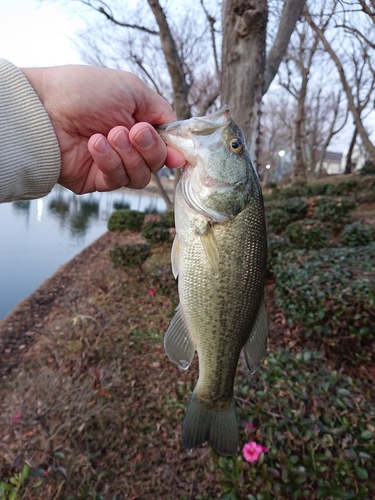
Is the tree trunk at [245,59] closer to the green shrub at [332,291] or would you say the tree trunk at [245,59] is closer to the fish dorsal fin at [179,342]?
the green shrub at [332,291]

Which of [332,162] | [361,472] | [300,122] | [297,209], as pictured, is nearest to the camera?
[361,472]

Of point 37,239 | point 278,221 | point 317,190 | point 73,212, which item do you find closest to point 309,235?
point 278,221

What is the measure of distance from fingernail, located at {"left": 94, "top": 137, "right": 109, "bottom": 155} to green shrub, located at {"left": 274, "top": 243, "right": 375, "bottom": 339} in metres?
2.85

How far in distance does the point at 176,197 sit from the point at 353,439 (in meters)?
2.24

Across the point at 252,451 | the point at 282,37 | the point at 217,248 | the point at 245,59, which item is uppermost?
the point at 282,37

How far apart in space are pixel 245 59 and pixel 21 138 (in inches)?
155

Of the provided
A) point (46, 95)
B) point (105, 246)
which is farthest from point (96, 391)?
point (105, 246)

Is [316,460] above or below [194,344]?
below

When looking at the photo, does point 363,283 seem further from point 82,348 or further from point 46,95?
point 82,348

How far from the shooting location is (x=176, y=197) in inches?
63.4

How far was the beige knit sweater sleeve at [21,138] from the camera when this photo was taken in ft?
4.80

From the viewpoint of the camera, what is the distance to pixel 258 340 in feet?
5.51

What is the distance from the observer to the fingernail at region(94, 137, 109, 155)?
4.64ft

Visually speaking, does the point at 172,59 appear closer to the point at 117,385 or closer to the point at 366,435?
the point at 117,385
